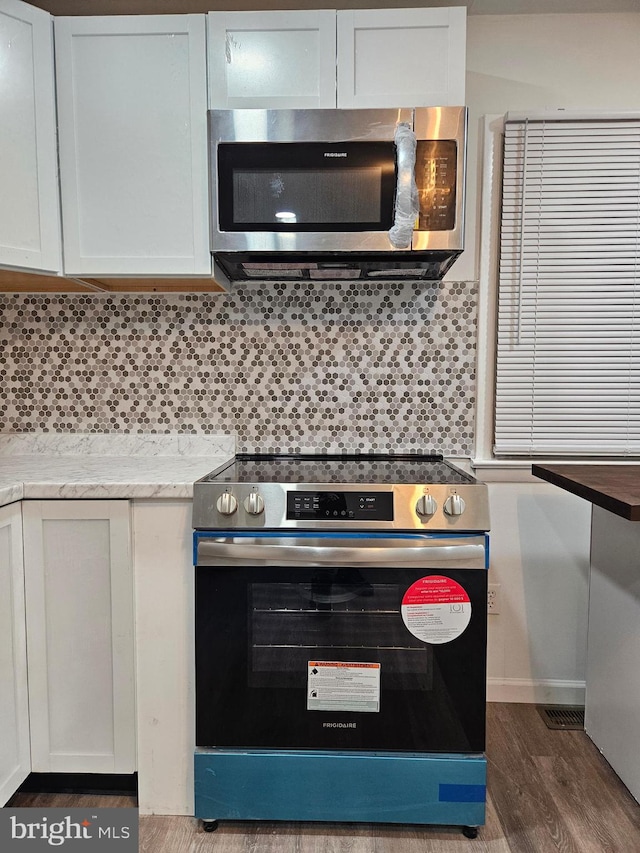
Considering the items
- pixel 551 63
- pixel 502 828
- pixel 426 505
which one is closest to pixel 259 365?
pixel 426 505

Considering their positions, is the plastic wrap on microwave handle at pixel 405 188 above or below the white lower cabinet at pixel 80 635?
above

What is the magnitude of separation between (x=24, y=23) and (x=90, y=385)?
1093 millimetres

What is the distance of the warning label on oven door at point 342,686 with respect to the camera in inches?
55.5

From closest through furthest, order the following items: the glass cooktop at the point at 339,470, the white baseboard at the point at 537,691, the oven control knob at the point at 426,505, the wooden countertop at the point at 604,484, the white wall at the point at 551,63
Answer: the wooden countertop at the point at 604,484 → the oven control knob at the point at 426,505 → the glass cooktop at the point at 339,470 → the white wall at the point at 551,63 → the white baseboard at the point at 537,691

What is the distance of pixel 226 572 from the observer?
141 cm

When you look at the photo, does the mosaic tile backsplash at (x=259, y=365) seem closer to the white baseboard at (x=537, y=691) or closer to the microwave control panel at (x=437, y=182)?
the microwave control panel at (x=437, y=182)

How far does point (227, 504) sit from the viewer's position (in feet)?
4.53

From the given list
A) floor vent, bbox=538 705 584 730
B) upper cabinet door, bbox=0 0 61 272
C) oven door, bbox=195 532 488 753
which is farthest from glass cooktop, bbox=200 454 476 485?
floor vent, bbox=538 705 584 730

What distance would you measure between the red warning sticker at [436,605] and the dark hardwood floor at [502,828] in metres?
0.55

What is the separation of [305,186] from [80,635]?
141cm

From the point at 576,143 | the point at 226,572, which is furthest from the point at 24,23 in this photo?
the point at 576,143

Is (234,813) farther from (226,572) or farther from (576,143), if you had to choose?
(576,143)

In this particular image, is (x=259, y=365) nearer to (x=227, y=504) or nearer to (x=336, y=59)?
(x=227, y=504)

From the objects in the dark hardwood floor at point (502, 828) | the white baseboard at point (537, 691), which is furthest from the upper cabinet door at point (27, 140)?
the white baseboard at point (537, 691)
